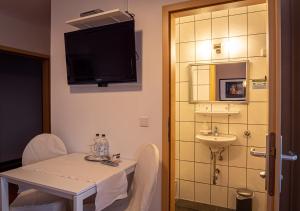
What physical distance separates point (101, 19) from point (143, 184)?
4.59ft

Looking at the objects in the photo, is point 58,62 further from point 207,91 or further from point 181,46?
point 207,91

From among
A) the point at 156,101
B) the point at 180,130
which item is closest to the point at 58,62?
the point at 156,101

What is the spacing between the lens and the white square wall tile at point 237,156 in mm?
2473

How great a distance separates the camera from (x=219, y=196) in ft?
8.54

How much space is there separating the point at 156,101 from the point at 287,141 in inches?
37.1

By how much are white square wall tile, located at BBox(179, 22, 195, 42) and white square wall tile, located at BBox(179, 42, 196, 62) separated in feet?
0.20

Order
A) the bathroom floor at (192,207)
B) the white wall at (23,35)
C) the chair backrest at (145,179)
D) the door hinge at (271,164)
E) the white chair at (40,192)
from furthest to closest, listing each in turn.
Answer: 1. the white wall at (23,35)
2. the bathroom floor at (192,207)
3. the white chair at (40,192)
4. the chair backrest at (145,179)
5. the door hinge at (271,164)

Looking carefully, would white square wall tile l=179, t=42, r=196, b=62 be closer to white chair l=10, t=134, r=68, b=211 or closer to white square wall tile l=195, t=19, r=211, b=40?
white square wall tile l=195, t=19, r=211, b=40

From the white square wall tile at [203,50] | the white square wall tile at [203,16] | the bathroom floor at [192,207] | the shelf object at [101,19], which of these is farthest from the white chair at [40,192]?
the white square wall tile at [203,16]

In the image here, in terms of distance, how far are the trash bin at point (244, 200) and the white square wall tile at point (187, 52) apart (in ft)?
5.39

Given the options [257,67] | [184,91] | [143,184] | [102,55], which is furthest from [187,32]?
[143,184]

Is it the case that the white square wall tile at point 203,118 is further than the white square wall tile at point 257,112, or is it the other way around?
the white square wall tile at point 203,118

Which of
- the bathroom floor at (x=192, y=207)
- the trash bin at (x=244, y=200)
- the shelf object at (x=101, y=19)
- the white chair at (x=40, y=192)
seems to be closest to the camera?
the white chair at (x=40, y=192)

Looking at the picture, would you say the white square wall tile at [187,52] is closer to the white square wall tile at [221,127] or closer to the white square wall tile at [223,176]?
the white square wall tile at [221,127]
